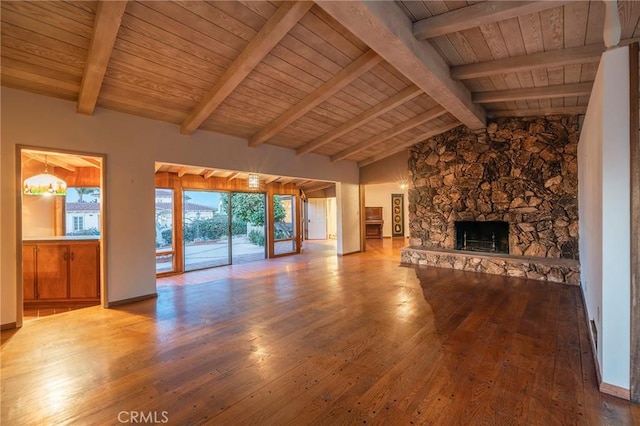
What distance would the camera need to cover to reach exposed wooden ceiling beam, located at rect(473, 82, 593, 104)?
423 centimetres

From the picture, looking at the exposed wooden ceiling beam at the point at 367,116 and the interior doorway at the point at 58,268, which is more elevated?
the exposed wooden ceiling beam at the point at 367,116

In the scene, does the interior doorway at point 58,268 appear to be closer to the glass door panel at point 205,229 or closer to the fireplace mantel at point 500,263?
the glass door panel at point 205,229

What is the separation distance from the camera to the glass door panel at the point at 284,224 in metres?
8.61

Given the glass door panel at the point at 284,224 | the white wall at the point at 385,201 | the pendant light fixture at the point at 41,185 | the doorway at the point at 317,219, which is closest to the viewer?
the pendant light fixture at the point at 41,185

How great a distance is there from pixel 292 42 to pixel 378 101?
208 cm

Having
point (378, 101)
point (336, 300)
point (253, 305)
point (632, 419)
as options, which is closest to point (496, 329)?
point (632, 419)

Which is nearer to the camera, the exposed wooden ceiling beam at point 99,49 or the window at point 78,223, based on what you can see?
the exposed wooden ceiling beam at point 99,49

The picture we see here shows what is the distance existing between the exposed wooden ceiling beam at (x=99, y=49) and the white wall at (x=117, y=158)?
366 mm

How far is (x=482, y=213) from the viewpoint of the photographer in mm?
6359

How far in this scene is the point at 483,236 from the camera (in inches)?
257

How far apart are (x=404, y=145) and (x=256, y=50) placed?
5145 mm

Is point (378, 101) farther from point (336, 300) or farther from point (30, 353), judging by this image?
point (30, 353)

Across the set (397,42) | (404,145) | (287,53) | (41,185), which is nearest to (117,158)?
(41,185)

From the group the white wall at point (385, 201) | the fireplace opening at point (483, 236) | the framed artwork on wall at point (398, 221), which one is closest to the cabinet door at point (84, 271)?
the fireplace opening at point (483, 236)
